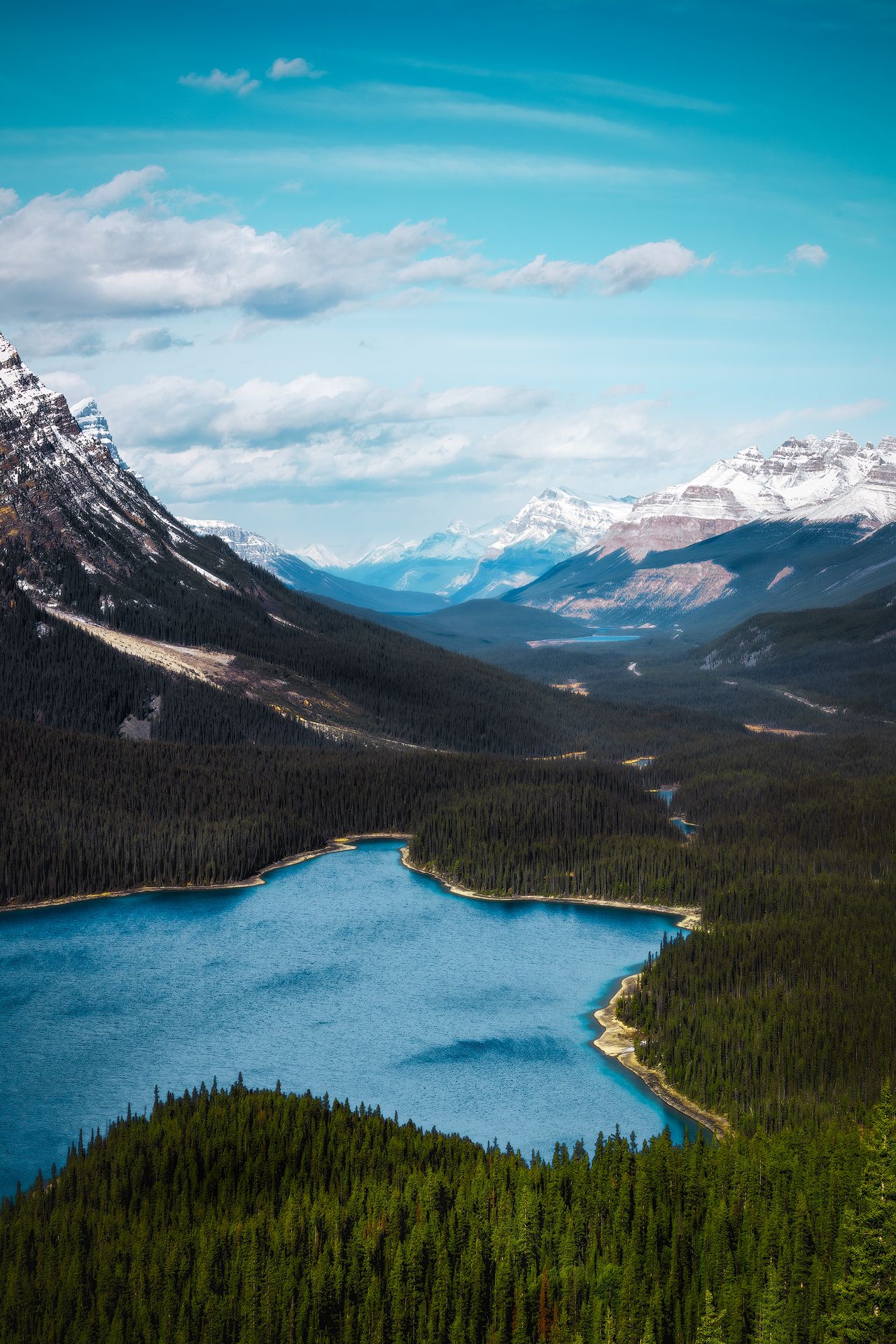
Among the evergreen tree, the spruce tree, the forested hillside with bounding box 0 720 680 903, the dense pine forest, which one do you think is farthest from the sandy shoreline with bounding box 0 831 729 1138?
the evergreen tree

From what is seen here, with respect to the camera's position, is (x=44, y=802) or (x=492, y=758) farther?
(x=492, y=758)

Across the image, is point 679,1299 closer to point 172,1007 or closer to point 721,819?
point 172,1007

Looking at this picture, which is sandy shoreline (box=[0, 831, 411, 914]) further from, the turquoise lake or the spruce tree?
the spruce tree

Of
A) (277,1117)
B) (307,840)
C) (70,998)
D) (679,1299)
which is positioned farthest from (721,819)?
(679,1299)

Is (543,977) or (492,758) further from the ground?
(492,758)

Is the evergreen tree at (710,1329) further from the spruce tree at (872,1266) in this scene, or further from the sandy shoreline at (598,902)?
the sandy shoreline at (598,902)

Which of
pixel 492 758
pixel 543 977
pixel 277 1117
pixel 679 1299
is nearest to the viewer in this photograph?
pixel 679 1299

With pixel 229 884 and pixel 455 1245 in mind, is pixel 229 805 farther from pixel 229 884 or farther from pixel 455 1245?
pixel 455 1245
